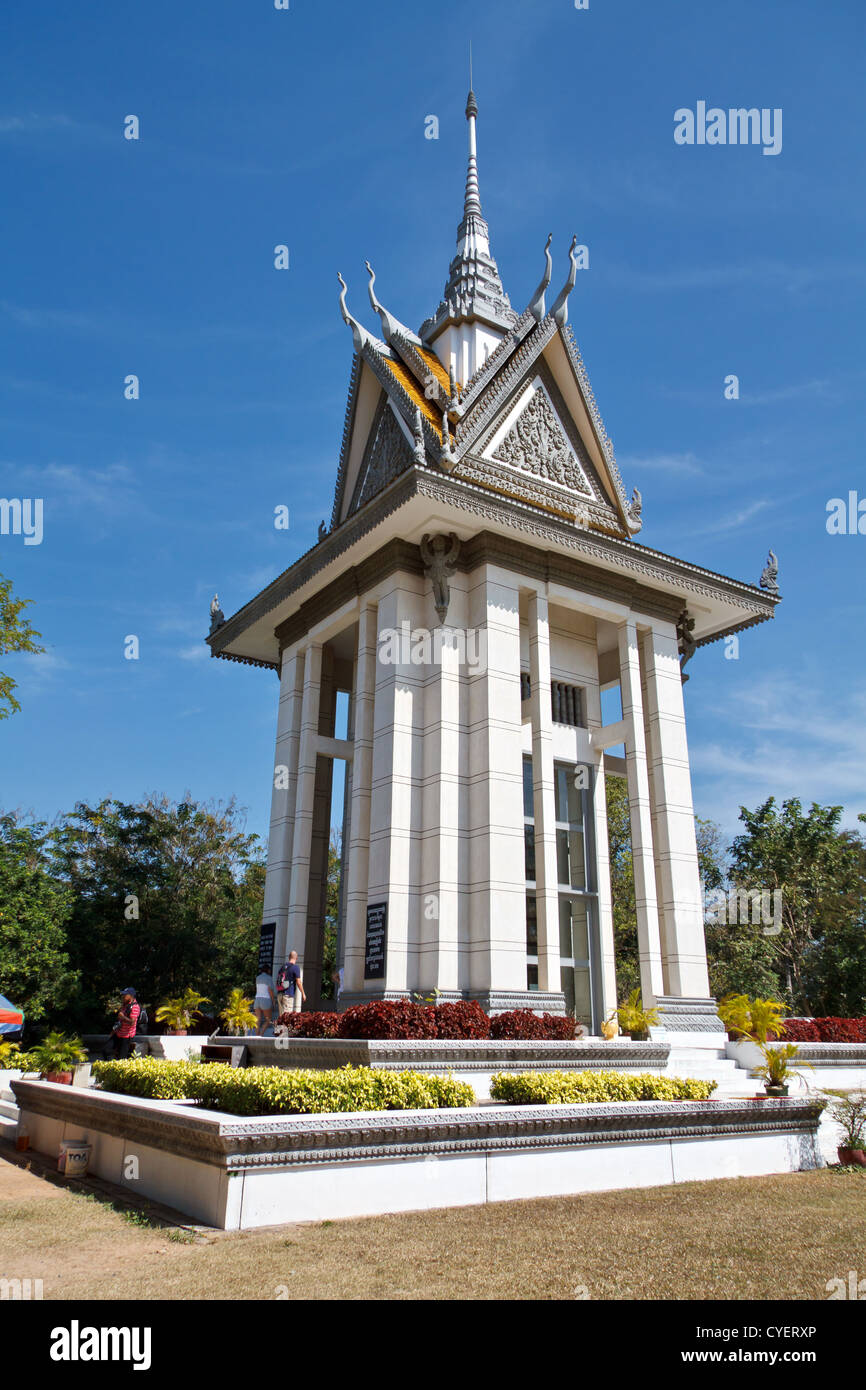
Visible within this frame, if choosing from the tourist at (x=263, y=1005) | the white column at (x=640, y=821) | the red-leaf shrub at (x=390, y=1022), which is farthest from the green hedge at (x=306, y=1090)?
the white column at (x=640, y=821)

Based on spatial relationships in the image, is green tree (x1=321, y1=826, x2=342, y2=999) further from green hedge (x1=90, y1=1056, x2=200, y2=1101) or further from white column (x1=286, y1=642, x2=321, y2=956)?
green hedge (x1=90, y1=1056, x2=200, y2=1101)

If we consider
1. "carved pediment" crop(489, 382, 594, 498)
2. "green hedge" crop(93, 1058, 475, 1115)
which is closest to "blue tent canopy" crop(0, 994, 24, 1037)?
"green hedge" crop(93, 1058, 475, 1115)

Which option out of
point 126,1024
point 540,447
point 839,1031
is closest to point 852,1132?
point 839,1031

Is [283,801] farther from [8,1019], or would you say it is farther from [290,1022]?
[290,1022]

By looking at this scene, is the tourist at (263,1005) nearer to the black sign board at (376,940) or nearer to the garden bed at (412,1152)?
the black sign board at (376,940)

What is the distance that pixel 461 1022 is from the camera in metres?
16.2

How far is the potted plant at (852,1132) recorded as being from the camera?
12242mm

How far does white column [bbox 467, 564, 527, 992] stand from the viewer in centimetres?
1989

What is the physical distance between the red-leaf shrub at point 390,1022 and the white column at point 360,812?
5.76 m

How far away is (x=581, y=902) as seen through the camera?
23.5 metres

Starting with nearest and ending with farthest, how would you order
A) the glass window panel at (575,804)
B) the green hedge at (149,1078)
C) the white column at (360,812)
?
the green hedge at (149,1078), the white column at (360,812), the glass window panel at (575,804)
